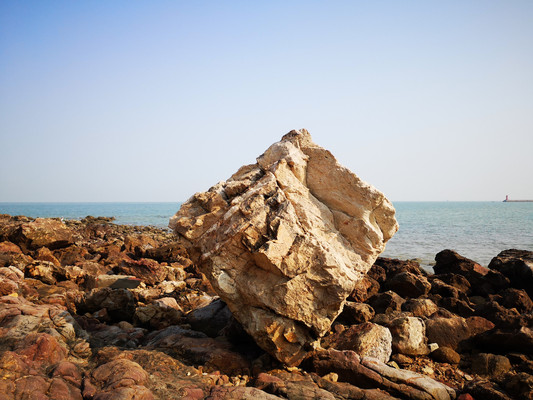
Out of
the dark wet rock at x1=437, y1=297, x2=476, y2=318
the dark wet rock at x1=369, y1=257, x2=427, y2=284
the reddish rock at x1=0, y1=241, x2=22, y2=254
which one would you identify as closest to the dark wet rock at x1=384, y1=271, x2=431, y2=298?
the dark wet rock at x1=437, y1=297, x2=476, y2=318

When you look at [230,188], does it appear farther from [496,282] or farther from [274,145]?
[496,282]

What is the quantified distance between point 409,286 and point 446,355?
4.15 m

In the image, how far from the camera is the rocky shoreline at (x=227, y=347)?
228 inches

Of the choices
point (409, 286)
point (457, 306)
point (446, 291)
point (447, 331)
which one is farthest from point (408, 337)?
point (446, 291)

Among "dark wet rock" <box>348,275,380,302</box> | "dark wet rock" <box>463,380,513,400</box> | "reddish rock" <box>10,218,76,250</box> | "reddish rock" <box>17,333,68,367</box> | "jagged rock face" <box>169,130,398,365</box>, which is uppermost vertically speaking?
"jagged rock face" <box>169,130,398,365</box>

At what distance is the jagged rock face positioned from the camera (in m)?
6.94

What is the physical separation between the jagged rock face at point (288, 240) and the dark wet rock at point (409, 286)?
5037mm

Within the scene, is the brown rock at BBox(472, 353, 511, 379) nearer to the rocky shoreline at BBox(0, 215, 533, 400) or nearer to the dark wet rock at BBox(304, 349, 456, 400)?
the rocky shoreline at BBox(0, 215, 533, 400)

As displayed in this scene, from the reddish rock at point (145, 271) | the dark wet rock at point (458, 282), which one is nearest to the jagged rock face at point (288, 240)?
the dark wet rock at point (458, 282)

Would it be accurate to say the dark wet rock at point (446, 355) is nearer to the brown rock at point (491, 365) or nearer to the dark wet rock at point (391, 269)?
the brown rock at point (491, 365)

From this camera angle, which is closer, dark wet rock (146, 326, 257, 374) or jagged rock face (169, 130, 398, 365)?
jagged rock face (169, 130, 398, 365)

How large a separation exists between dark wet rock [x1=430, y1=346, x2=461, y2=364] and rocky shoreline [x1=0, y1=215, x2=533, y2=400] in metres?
0.03

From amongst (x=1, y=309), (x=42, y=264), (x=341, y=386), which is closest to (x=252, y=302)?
(x=341, y=386)

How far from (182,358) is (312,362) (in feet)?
8.44
